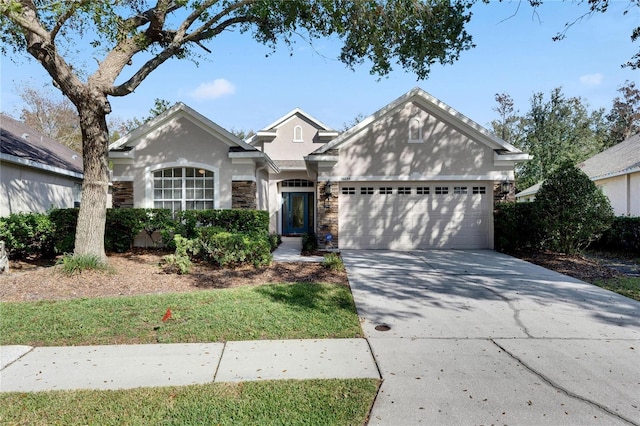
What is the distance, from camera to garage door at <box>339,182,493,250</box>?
12.6 metres

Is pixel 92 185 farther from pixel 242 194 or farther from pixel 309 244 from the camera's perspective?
pixel 309 244

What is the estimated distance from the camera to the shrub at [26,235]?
9805 millimetres

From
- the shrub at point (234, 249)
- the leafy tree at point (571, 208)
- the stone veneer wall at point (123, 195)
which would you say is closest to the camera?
the shrub at point (234, 249)

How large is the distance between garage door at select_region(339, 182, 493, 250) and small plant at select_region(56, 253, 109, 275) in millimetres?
7201

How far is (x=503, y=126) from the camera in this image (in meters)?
34.2

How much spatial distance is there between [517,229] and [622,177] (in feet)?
27.1

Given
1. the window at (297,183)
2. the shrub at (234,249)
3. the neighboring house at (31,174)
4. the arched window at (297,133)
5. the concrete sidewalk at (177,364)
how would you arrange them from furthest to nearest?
1. the arched window at (297,133)
2. the window at (297,183)
3. the neighboring house at (31,174)
4. the shrub at (234,249)
5. the concrete sidewalk at (177,364)

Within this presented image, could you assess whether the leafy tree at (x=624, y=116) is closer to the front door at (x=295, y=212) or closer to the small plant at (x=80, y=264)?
the front door at (x=295, y=212)

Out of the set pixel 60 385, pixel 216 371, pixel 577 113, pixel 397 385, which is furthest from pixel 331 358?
pixel 577 113

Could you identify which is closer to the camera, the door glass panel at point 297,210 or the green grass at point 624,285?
the green grass at point 624,285

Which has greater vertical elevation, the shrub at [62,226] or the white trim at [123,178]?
the white trim at [123,178]

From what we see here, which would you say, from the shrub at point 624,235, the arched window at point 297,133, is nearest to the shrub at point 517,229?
the shrub at point 624,235

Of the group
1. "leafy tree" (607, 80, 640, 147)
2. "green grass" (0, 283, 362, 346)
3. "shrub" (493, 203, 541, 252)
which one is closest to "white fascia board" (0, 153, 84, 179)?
"green grass" (0, 283, 362, 346)

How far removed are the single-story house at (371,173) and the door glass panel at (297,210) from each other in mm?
6428
